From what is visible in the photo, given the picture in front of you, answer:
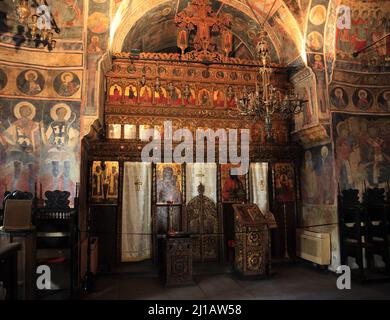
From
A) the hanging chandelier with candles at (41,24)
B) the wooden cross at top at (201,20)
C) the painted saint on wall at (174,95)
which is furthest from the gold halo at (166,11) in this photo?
the hanging chandelier with candles at (41,24)

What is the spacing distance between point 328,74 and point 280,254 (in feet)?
14.0

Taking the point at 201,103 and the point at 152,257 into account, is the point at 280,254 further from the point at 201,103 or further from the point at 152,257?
the point at 201,103

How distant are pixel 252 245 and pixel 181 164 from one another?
2.48 metres

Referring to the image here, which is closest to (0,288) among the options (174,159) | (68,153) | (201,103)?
(68,153)

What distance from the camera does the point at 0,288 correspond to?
3.19 metres

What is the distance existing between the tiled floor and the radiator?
287 mm

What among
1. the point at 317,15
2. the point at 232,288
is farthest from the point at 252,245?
the point at 317,15

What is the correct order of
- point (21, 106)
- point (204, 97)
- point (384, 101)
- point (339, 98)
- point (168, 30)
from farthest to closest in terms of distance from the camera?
point (168, 30)
point (204, 97)
point (384, 101)
point (339, 98)
point (21, 106)

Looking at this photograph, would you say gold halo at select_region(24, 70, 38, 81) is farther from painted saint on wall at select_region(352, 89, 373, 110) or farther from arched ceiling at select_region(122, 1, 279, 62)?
painted saint on wall at select_region(352, 89, 373, 110)

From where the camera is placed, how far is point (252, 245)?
6117 millimetres

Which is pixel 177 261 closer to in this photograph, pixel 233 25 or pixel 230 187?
pixel 230 187

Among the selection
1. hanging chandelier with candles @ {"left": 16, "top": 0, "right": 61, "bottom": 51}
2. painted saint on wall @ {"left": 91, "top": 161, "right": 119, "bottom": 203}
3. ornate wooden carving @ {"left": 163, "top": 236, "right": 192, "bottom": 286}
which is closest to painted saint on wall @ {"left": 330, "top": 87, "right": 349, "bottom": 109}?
ornate wooden carving @ {"left": 163, "top": 236, "right": 192, "bottom": 286}

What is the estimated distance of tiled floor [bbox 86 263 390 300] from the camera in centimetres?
521

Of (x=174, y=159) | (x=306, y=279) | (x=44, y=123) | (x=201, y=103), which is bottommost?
(x=306, y=279)
